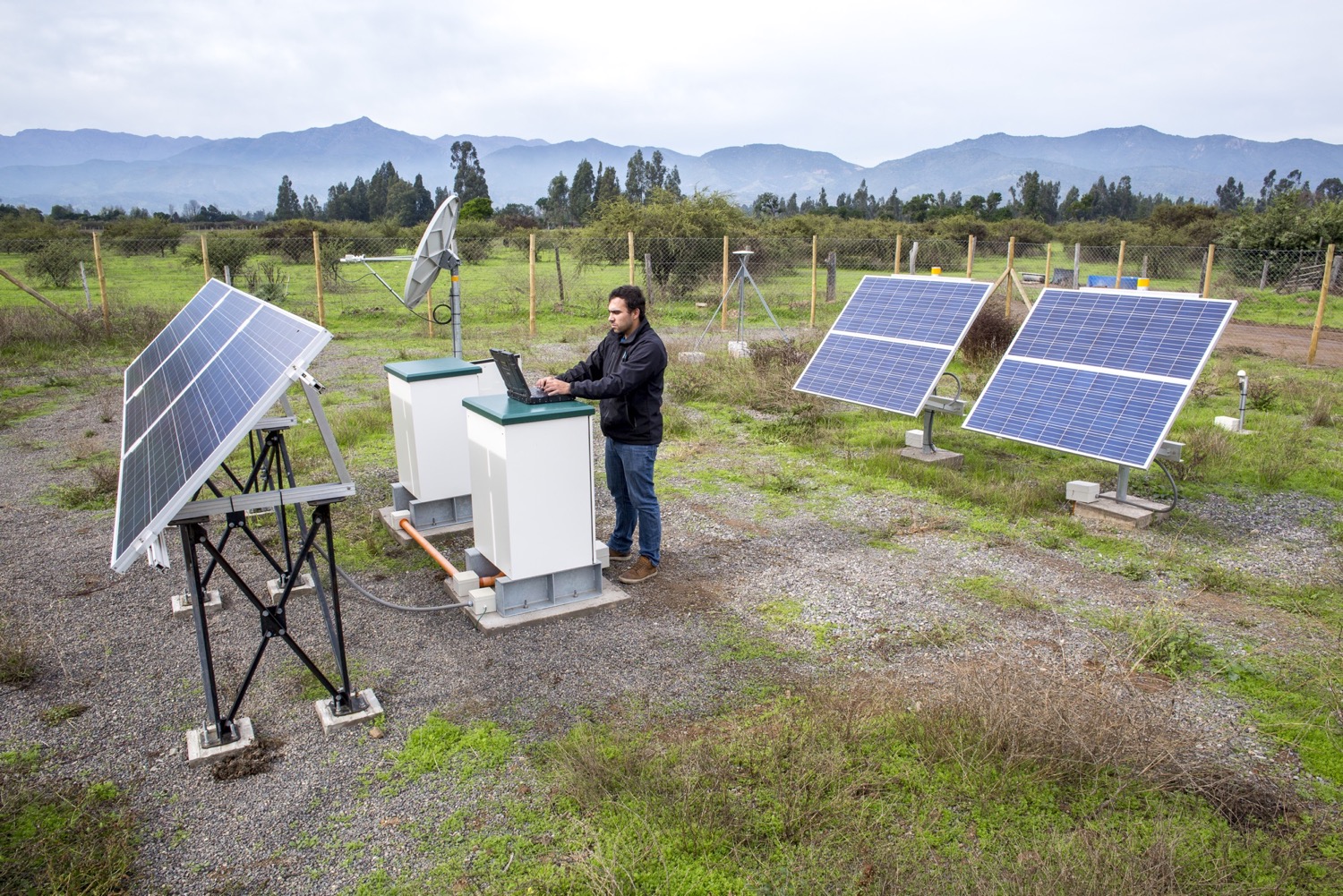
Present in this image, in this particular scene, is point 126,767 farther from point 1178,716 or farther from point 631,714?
point 1178,716

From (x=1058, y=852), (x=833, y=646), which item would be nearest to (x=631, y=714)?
(x=833, y=646)

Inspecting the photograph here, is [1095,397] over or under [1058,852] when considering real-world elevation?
over

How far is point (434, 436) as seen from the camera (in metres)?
6.37

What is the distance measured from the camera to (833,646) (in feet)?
16.1

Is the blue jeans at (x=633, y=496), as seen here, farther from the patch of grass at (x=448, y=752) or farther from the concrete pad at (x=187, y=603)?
the concrete pad at (x=187, y=603)

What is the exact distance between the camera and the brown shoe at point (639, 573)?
5.75m

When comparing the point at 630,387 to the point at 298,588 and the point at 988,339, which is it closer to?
the point at 298,588

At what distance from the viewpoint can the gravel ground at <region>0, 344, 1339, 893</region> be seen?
345 centimetres

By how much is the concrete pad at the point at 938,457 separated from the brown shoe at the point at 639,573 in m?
3.82

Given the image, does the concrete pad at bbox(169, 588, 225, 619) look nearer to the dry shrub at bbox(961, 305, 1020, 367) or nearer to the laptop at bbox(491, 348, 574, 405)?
the laptop at bbox(491, 348, 574, 405)

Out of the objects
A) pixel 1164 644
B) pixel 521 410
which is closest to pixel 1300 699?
pixel 1164 644

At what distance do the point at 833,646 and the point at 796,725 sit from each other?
3.35ft

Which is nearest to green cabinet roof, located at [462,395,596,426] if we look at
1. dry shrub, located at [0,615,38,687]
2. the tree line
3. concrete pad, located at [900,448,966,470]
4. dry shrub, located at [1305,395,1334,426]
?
dry shrub, located at [0,615,38,687]

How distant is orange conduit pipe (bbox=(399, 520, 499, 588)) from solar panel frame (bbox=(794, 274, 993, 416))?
4.56 m
